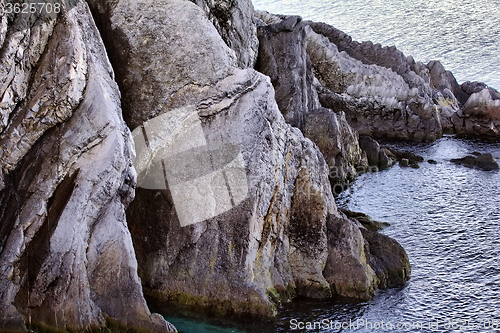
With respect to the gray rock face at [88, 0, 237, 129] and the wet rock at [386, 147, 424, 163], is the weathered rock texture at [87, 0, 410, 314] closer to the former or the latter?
the gray rock face at [88, 0, 237, 129]

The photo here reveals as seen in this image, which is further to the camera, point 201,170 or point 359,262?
point 359,262

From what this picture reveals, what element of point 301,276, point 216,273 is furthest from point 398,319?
point 216,273

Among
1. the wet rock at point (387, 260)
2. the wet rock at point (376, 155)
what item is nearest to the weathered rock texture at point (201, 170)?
the wet rock at point (387, 260)

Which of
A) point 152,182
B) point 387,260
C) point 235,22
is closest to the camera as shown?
point 152,182

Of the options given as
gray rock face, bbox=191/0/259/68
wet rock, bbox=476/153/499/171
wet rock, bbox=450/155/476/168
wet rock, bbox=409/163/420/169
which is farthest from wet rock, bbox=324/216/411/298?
wet rock, bbox=450/155/476/168

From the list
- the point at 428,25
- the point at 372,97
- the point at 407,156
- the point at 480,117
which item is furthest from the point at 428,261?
the point at 428,25

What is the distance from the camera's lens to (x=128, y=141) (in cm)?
1125

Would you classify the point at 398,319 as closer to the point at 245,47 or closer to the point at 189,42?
the point at 189,42

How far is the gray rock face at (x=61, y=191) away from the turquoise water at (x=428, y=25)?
40.4 m

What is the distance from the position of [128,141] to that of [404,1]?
54178mm

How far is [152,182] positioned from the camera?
42.8ft

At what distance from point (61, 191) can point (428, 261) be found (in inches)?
409

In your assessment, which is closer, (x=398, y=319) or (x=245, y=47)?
(x=398, y=319)

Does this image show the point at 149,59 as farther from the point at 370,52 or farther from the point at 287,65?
the point at 370,52
